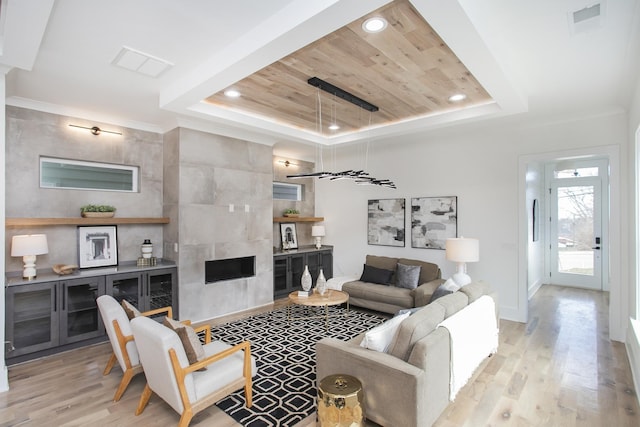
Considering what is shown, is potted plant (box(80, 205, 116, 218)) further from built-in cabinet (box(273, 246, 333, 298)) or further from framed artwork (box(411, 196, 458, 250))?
framed artwork (box(411, 196, 458, 250))

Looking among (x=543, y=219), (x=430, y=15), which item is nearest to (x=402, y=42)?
(x=430, y=15)

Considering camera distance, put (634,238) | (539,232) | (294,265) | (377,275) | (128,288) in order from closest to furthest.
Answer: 1. (634,238)
2. (128,288)
3. (377,275)
4. (294,265)
5. (539,232)

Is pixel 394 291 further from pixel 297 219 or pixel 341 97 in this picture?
pixel 341 97

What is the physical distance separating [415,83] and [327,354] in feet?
9.30

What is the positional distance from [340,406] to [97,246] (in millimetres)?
3937

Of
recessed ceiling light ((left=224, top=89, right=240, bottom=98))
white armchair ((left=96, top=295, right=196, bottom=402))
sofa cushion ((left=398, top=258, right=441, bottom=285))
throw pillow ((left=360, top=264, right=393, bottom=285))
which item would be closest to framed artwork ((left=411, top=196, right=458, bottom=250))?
sofa cushion ((left=398, top=258, right=441, bottom=285))

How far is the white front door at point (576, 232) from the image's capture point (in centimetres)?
670

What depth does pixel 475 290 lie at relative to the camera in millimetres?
3467

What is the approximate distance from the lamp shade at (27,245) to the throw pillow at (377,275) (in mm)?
4395

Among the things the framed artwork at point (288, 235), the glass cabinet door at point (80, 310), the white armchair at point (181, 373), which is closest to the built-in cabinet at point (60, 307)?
the glass cabinet door at point (80, 310)

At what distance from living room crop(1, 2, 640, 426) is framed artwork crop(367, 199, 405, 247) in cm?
16

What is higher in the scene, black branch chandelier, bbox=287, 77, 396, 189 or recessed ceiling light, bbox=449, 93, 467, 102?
recessed ceiling light, bbox=449, 93, 467, 102

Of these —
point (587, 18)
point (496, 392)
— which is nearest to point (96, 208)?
point (496, 392)

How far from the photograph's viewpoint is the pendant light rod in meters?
3.34
